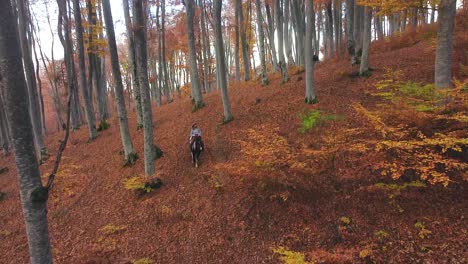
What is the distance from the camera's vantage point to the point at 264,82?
17.3 meters

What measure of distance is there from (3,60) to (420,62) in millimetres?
14482

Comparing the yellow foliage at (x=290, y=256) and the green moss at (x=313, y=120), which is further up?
the green moss at (x=313, y=120)

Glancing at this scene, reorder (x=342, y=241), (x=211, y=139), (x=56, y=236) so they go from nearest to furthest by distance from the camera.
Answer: (x=342, y=241), (x=56, y=236), (x=211, y=139)

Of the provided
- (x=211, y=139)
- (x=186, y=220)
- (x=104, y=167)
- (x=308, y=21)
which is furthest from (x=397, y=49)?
(x=104, y=167)

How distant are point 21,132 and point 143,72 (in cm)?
636

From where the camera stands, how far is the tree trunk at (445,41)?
22.6 ft

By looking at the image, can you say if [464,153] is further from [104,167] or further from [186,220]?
[104,167]

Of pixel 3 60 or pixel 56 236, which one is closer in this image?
pixel 3 60

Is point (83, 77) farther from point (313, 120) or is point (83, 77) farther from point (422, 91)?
Answer: point (422, 91)

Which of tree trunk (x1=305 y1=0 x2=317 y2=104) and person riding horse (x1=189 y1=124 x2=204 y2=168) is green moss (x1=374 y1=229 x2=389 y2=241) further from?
tree trunk (x1=305 y1=0 x2=317 y2=104)

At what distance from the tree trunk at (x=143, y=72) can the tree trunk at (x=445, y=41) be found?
8095 millimetres

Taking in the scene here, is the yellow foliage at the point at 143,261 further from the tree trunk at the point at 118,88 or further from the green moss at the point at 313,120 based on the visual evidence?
the green moss at the point at 313,120

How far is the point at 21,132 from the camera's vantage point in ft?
Result: 9.24

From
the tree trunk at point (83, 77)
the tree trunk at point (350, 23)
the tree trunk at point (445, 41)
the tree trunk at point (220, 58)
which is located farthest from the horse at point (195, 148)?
the tree trunk at point (350, 23)
